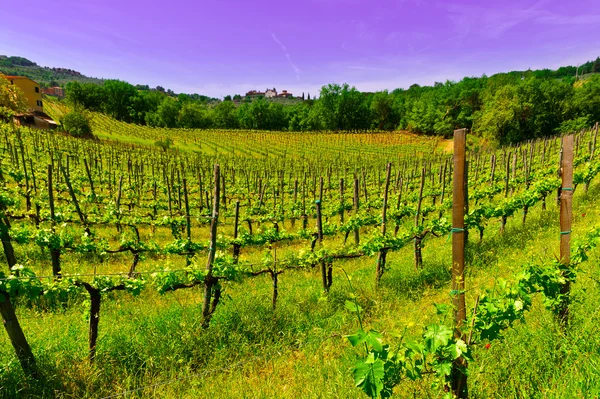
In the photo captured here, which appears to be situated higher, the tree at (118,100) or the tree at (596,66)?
the tree at (596,66)

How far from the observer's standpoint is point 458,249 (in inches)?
101

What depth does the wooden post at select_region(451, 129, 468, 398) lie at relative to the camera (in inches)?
96.7

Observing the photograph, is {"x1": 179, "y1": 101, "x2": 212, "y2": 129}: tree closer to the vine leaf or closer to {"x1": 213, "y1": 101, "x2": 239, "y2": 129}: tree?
{"x1": 213, "y1": 101, "x2": 239, "y2": 129}: tree

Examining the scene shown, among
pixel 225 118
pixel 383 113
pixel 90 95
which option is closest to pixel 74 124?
pixel 225 118

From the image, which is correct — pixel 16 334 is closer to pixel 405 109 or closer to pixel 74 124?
pixel 74 124

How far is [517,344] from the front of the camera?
129 inches

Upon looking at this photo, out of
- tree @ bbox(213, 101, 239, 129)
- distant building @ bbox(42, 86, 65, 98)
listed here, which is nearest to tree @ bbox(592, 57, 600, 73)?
→ tree @ bbox(213, 101, 239, 129)

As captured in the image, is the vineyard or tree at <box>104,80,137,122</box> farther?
tree at <box>104,80,137,122</box>

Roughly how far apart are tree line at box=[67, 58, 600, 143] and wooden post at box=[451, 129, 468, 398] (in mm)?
57732

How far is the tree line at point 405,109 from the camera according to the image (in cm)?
4959

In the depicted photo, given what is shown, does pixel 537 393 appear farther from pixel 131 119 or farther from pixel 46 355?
pixel 131 119

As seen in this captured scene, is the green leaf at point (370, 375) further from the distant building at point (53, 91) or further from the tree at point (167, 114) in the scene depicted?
the distant building at point (53, 91)

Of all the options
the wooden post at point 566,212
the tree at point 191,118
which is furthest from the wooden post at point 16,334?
the tree at point 191,118

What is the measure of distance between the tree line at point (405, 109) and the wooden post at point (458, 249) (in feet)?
189
